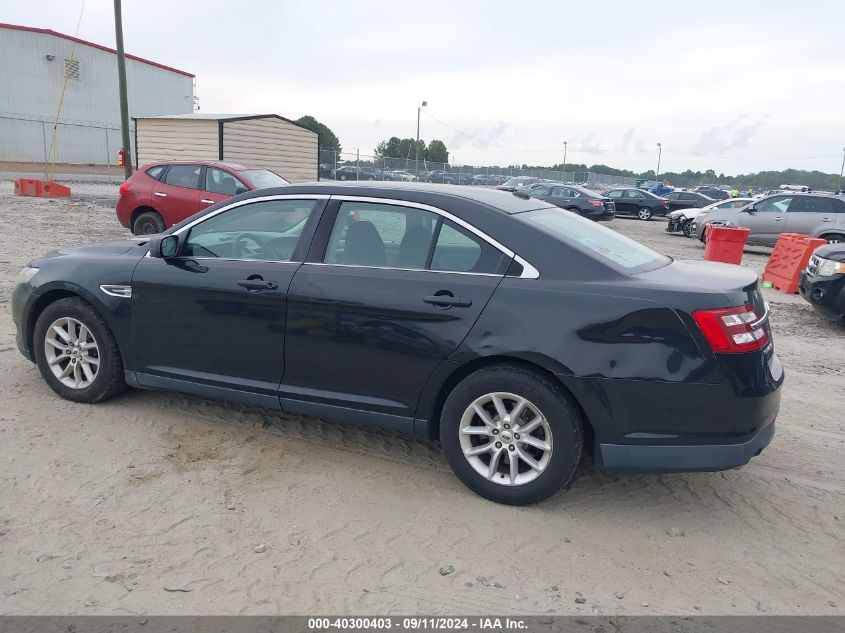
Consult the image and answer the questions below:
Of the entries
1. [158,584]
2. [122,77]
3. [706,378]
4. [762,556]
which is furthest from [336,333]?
[122,77]

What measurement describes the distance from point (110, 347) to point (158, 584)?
216 centimetres

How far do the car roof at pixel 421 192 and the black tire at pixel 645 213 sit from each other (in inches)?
1020

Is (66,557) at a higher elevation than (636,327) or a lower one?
lower

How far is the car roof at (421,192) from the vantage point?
398cm

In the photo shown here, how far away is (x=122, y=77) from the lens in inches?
825

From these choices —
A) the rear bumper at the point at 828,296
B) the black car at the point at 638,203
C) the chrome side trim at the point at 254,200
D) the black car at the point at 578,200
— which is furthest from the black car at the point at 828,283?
the black car at the point at 638,203

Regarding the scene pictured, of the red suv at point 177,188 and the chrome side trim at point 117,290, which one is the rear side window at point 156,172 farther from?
the chrome side trim at point 117,290

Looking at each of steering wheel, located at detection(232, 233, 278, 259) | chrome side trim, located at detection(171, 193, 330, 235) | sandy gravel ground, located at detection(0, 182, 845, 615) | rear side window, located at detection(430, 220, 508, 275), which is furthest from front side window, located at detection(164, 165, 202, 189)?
rear side window, located at detection(430, 220, 508, 275)

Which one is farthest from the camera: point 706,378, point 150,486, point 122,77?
point 122,77

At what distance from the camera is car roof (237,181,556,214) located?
13.1 ft

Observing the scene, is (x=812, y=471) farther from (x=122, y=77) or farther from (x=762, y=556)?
(x=122, y=77)

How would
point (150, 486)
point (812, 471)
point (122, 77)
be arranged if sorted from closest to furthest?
point (150, 486), point (812, 471), point (122, 77)

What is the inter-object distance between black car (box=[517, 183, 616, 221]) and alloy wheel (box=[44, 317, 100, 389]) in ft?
65.4
